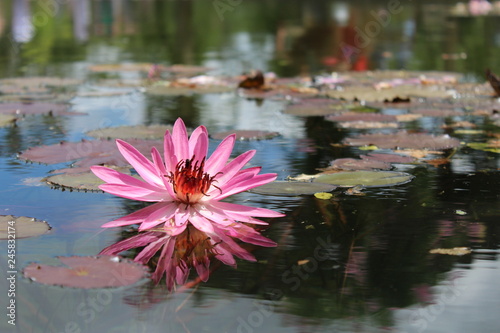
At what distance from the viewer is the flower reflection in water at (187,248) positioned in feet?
4.93

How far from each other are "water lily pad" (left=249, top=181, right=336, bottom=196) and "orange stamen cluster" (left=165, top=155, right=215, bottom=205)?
10.9 inches

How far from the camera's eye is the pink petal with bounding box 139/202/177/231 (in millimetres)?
1740

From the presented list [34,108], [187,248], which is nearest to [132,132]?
[34,108]

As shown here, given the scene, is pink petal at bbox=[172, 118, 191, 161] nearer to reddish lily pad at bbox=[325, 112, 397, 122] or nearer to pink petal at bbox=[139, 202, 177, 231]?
pink petal at bbox=[139, 202, 177, 231]

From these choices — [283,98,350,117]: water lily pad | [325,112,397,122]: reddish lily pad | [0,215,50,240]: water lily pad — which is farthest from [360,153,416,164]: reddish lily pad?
[0,215,50,240]: water lily pad

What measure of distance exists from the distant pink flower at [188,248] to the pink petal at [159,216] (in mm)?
17

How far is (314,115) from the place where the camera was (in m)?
3.58

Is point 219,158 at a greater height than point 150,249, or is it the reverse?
point 219,158

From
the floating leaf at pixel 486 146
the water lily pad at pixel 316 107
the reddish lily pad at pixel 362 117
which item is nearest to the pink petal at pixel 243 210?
the floating leaf at pixel 486 146

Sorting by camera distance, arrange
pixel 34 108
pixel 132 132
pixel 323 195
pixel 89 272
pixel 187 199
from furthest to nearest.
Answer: pixel 34 108
pixel 132 132
pixel 323 195
pixel 187 199
pixel 89 272

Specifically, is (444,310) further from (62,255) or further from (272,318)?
(62,255)

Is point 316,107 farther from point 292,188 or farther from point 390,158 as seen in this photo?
point 292,188

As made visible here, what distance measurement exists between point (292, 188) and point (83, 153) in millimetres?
756

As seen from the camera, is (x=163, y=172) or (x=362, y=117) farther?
(x=362, y=117)
